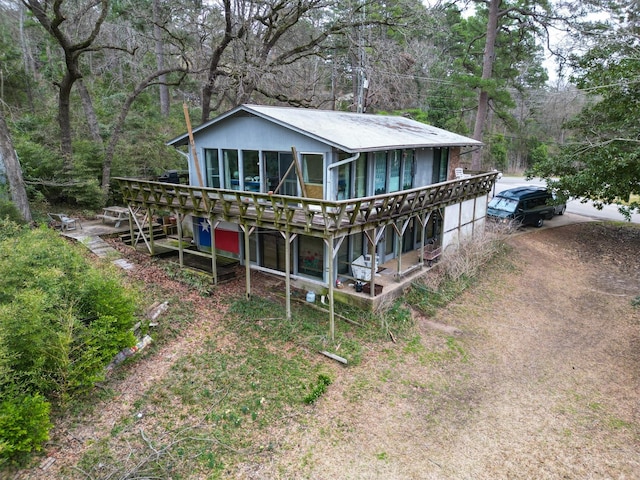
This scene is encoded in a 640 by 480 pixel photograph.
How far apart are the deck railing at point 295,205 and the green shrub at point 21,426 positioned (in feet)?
20.0

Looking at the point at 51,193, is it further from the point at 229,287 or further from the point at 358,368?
the point at 358,368

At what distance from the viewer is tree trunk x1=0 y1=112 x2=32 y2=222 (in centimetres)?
1334

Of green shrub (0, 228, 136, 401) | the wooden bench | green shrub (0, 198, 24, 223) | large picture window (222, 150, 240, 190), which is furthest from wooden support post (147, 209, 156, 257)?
the wooden bench

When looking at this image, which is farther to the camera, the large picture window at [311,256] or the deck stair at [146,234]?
the deck stair at [146,234]

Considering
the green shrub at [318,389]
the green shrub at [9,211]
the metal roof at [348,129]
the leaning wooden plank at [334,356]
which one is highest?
the metal roof at [348,129]

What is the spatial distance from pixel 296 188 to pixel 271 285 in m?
3.07

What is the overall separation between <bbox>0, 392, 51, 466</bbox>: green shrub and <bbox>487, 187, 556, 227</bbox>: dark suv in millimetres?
18117

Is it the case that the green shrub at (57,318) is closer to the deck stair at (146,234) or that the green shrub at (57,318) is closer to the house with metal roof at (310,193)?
the house with metal roof at (310,193)

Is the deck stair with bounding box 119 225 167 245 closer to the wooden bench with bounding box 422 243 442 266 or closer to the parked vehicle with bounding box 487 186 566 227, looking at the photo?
the wooden bench with bounding box 422 243 442 266

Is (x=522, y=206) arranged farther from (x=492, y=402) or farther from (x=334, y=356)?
(x=334, y=356)

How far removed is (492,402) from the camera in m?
8.55

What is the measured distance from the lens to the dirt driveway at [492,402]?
22.7ft

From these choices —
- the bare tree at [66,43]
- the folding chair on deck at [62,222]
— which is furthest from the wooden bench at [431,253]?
the bare tree at [66,43]

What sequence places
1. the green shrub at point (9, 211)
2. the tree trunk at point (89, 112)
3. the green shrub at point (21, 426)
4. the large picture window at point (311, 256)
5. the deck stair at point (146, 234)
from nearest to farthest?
the green shrub at point (21, 426) → the large picture window at point (311, 256) → the green shrub at point (9, 211) → the deck stair at point (146, 234) → the tree trunk at point (89, 112)
